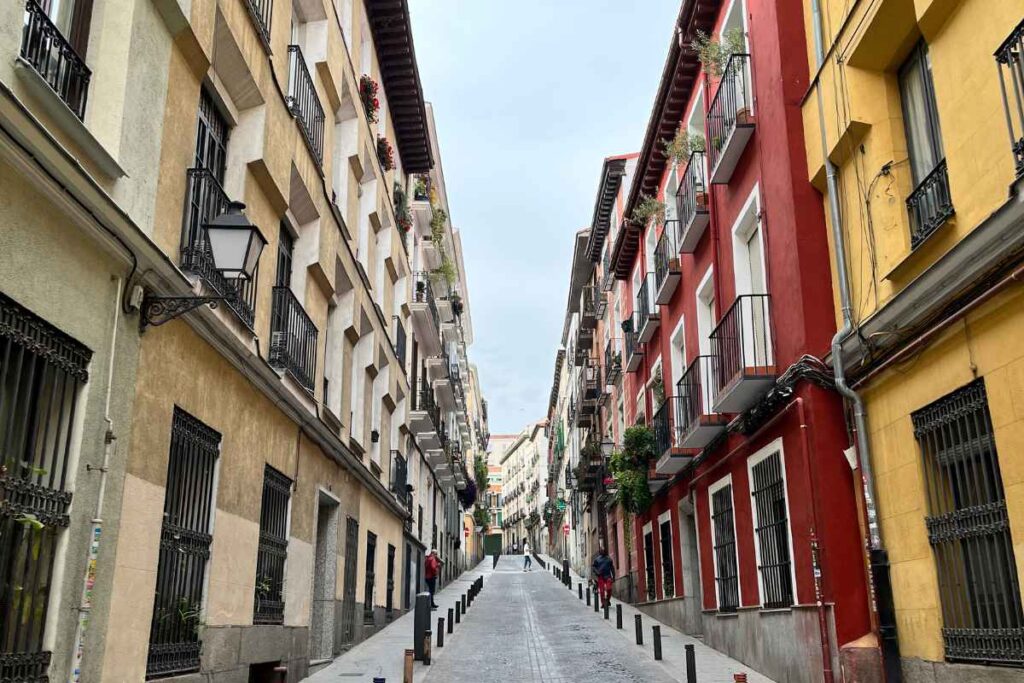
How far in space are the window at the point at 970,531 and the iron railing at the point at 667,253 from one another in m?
9.76

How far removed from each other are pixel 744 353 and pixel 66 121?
8.97m

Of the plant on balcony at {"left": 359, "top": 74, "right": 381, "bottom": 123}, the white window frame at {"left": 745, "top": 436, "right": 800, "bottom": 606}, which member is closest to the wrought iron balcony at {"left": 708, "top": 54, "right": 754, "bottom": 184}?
the white window frame at {"left": 745, "top": 436, "right": 800, "bottom": 606}

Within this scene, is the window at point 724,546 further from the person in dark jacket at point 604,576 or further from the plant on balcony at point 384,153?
the plant on balcony at point 384,153

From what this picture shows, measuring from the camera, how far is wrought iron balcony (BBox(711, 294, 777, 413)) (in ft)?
40.0

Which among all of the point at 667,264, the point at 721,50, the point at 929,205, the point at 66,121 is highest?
the point at 721,50

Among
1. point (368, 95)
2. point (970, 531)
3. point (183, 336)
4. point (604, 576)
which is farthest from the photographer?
point (604, 576)

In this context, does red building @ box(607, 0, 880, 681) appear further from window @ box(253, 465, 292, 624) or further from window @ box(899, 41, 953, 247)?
window @ box(253, 465, 292, 624)

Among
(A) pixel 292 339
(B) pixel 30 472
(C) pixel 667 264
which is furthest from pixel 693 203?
(B) pixel 30 472

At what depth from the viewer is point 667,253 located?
63.9ft

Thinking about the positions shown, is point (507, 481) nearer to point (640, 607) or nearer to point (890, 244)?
point (640, 607)

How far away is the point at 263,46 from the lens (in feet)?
37.2

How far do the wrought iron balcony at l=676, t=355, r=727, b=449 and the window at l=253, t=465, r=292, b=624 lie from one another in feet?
21.3

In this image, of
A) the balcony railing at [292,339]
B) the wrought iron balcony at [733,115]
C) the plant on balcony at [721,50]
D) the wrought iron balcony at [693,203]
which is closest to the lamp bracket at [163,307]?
the balcony railing at [292,339]

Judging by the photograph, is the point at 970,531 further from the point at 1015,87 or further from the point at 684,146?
the point at 684,146
